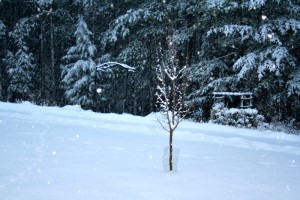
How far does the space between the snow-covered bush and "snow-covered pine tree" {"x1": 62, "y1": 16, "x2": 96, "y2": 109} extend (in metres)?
10.0

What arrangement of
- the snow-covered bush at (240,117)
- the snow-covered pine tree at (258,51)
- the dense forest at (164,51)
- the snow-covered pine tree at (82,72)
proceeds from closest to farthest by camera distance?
the snow-covered bush at (240,117) → the snow-covered pine tree at (258,51) → the dense forest at (164,51) → the snow-covered pine tree at (82,72)

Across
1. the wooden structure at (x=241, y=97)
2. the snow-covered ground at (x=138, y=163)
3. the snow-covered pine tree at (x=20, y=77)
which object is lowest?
the snow-covered ground at (x=138, y=163)

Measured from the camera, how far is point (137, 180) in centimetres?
590

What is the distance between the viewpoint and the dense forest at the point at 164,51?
14945 mm

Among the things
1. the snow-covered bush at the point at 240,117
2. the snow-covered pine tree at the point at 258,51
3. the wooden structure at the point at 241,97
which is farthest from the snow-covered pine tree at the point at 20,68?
the snow-covered bush at the point at 240,117

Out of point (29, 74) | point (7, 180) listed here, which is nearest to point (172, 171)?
point (7, 180)

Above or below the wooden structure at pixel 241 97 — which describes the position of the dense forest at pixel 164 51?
above

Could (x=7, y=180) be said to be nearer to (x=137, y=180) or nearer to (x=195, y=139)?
(x=137, y=180)

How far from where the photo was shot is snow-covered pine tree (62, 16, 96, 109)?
70.4ft

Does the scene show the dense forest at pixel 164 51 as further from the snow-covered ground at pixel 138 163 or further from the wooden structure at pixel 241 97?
the snow-covered ground at pixel 138 163

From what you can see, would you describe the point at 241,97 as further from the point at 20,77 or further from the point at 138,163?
the point at 20,77

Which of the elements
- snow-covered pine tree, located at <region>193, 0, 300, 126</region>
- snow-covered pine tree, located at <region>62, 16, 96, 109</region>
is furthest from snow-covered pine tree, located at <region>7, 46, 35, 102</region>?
snow-covered pine tree, located at <region>193, 0, 300, 126</region>

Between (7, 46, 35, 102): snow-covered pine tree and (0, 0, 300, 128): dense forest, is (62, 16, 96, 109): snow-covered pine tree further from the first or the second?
(7, 46, 35, 102): snow-covered pine tree

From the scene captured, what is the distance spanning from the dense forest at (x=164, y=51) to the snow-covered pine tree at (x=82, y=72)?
6cm
